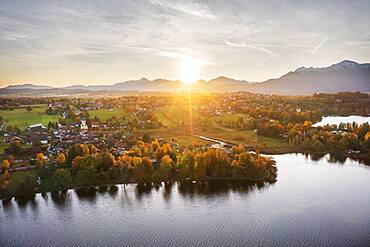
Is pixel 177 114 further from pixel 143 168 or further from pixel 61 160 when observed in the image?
pixel 61 160

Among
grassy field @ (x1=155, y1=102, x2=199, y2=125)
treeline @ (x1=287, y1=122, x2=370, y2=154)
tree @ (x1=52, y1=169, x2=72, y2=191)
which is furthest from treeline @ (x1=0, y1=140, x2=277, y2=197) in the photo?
grassy field @ (x1=155, y1=102, x2=199, y2=125)

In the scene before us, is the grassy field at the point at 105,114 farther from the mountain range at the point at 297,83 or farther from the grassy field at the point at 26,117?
the mountain range at the point at 297,83

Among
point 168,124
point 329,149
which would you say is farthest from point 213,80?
point 329,149

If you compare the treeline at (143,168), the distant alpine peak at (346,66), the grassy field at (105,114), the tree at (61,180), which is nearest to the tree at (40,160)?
the treeline at (143,168)

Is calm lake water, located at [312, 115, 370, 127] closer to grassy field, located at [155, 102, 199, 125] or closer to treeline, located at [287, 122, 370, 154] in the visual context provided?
treeline, located at [287, 122, 370, 154]

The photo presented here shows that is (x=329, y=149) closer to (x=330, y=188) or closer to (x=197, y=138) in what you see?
(x=330, y=188)

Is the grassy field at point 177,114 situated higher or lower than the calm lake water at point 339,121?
higher
